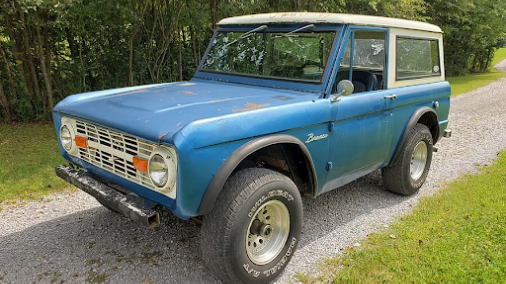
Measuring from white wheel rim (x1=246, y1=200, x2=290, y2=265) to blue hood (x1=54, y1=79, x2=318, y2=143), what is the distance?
812 mm

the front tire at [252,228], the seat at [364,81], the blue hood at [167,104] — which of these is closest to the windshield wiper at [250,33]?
the blue hood at [167,104]

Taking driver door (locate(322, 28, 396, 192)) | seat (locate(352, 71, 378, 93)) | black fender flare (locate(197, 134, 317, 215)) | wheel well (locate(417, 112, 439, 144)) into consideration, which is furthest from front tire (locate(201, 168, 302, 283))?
wheel well (locate(417, 112, 439, 144))

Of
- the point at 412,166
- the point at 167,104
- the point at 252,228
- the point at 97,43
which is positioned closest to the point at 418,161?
the point at 412,166

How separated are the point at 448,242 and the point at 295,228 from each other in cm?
144

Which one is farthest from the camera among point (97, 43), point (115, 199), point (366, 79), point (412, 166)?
point (97, 43)

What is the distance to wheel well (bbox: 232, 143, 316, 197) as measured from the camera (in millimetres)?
3179

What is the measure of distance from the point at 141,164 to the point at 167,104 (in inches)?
24.8

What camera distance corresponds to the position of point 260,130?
112 inches

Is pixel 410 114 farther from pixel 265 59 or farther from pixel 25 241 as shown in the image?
pixel 25 241

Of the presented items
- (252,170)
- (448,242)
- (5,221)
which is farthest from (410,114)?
(5,221)

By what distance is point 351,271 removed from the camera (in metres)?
3.13

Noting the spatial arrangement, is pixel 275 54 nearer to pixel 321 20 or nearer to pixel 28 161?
pixel 321 20

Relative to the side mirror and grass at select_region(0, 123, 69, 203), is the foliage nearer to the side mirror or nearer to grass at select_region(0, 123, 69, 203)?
grass at select_region(0, 123, 69, 203)

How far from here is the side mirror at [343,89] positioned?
10.9ft
